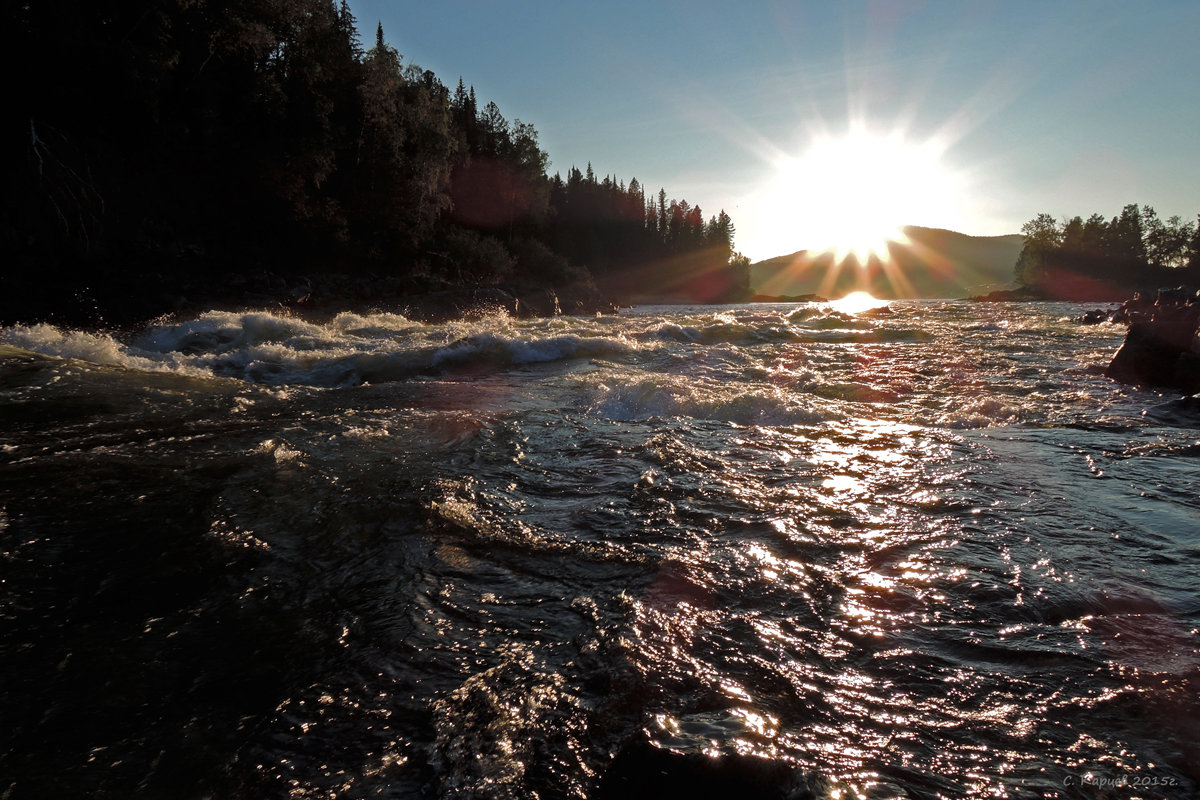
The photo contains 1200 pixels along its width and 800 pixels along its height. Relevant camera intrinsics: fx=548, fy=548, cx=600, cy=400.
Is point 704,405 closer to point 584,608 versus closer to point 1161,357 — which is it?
point 584,608

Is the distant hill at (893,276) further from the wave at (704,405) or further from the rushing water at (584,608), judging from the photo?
the rushing water at (584,608)

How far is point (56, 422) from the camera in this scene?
15.7ft

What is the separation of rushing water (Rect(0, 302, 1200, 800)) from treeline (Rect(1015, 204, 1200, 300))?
101 meters

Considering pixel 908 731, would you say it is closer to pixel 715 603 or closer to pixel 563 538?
pixel 715 603

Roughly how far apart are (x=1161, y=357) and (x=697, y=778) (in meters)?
11.0

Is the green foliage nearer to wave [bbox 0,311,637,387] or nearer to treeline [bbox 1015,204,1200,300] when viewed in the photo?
treeline [bbox 1015,204,1200,300]

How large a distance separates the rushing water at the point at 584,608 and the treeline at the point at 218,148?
18594 mm

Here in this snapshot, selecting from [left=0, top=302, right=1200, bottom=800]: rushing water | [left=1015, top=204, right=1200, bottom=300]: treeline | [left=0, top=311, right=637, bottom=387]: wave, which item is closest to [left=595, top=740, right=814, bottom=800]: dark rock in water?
[left=0, top=302, right=1200, bottom=800]: rushing water

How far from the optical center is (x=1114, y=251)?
86375 mm

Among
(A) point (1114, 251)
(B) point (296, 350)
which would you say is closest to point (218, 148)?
(B) point (296, 350)

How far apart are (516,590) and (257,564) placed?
4.24ft

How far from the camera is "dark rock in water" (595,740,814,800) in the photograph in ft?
4.87

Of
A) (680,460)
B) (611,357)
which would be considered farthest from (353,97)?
(680,460)

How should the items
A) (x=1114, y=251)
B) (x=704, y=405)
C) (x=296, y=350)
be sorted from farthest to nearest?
(x=1114, y=251) → (x=296, y=350) → (x=704, y=405)
